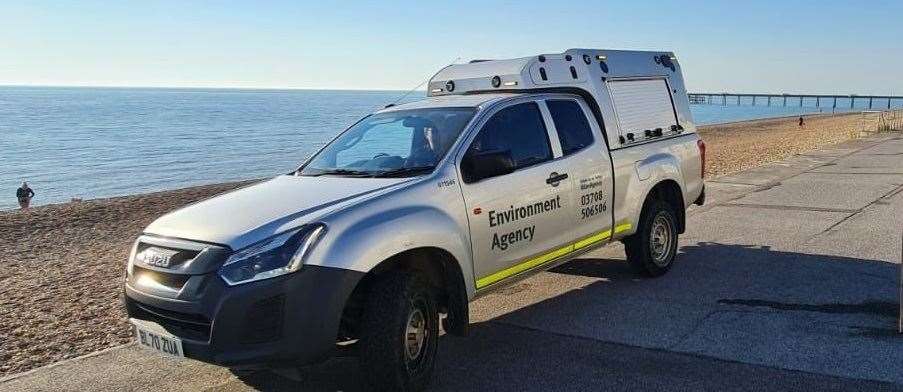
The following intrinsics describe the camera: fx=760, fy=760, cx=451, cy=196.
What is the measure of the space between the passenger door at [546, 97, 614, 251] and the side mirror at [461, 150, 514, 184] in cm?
111

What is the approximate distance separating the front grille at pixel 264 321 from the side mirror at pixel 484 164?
1615 millimetres

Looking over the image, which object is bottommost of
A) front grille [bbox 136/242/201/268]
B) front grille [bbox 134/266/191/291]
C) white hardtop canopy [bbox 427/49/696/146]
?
front grille [bbox 134/266/191/291]

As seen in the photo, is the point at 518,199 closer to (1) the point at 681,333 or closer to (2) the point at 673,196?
(1) the point at 681,333

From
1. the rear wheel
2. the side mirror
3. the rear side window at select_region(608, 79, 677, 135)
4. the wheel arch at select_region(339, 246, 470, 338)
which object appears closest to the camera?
the rear wheel

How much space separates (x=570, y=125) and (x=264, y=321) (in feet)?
10.6

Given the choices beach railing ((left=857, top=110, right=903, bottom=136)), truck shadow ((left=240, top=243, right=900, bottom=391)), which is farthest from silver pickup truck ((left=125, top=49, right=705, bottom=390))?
beach railing ((left=857, top=110, right=903, bottom=136))

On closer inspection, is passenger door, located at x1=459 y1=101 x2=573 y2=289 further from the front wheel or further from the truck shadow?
the front wheel

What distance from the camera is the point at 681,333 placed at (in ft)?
17.9

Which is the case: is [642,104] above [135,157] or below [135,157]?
above

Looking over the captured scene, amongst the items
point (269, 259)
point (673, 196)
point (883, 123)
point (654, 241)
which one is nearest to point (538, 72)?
point (654, 241)

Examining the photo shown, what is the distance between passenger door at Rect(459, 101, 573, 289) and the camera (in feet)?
16.5

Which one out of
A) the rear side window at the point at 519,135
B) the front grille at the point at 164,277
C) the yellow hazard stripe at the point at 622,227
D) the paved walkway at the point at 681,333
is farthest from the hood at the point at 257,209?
the yellow hazard stripe at the point at 622,227

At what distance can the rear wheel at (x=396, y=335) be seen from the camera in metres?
4.09

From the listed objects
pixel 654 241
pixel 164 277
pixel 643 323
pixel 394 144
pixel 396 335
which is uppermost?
pixel 394 144
